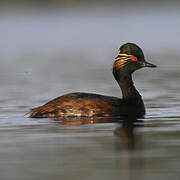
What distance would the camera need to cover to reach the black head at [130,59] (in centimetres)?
1678

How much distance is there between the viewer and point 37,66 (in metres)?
29.6

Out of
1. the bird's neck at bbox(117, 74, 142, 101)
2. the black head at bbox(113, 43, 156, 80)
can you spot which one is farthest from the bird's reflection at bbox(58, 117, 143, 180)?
the black head at bbox(113, 43, 156, 80)

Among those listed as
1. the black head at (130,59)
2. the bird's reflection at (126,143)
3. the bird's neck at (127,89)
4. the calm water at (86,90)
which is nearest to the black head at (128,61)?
the black head at (130,59)

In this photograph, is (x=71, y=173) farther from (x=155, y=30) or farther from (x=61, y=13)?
(x=61, y=13)

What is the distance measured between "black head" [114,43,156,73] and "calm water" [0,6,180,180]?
1.11 metres

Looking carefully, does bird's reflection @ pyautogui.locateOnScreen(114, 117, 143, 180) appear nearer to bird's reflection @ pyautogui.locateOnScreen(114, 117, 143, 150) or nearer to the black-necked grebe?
bird's reflection @ pyautogui.locateOnScreen(114, 117, 143, 150)

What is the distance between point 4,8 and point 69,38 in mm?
28700

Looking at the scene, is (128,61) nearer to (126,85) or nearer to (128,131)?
(126,85)

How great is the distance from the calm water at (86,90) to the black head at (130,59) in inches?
43.8

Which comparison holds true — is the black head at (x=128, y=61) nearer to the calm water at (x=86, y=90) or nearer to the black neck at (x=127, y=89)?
the black neck at (x=127, y=89)

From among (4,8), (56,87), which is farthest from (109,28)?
(56,87)

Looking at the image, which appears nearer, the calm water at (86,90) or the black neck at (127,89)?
the calm water at (86,90)

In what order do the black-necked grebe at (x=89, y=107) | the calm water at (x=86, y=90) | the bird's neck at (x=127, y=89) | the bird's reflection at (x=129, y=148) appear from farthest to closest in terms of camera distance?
the bird's neck at (x=127, y=89), the black-necked grebe at (x=89, y=107), the calm water at (x=86, y=90), the bird's reflection at (x=129, y=148)

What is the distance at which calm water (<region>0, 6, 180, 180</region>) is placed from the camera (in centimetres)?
1073
